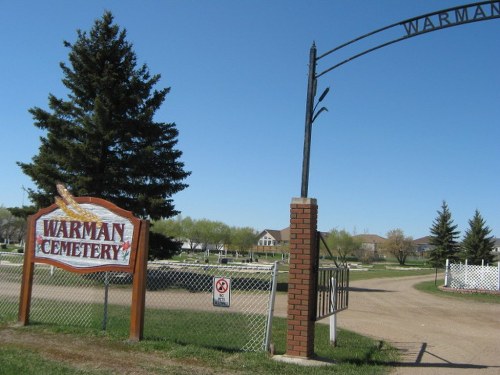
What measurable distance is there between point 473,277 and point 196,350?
889 inches

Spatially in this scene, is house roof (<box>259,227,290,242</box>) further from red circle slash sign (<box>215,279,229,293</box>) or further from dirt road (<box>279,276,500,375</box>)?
red circle slash sign (<box>215,279,229,293</box>)

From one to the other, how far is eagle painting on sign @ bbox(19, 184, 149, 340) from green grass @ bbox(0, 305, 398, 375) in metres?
0.55

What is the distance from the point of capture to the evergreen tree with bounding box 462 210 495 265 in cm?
4744

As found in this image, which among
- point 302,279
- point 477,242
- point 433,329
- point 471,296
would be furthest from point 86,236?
point 477,242

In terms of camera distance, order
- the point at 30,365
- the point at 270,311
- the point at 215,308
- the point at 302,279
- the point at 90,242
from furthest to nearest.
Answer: the point at 215,308 < the point at 90,242 < the point at 270,311 < the point at 302,279 < the point at 30,365

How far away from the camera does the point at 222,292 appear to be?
317 inches

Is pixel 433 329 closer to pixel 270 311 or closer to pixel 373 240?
pixel 270 311

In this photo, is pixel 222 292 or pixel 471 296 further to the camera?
pixel 471 296

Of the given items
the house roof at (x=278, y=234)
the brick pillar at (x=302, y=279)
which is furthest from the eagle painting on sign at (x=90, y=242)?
the house roof at (x=278, y=234)

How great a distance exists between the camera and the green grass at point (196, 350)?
678 cm

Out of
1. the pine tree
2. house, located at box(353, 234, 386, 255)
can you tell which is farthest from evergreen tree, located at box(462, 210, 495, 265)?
house, located at box(353, 234, 386, 255)

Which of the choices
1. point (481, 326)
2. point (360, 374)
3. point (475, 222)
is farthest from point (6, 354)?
point (475, 222)

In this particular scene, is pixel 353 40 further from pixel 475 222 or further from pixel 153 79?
pixel 475 222

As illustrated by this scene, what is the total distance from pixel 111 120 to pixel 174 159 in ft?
11.2
